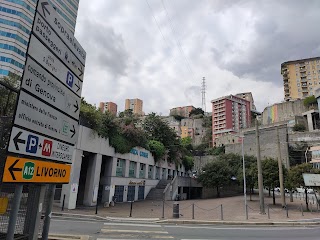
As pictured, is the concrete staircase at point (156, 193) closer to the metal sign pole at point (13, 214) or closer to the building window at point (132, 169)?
the building window at point (132, 169)

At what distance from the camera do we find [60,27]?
558cm

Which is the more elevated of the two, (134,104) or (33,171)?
(134,104)

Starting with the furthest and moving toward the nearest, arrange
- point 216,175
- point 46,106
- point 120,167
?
point 216,175 < point 120,167 < point 46,106

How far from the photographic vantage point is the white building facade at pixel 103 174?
22672 mm

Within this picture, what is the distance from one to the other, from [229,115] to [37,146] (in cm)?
13140

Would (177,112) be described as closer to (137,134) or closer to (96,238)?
(137,134)

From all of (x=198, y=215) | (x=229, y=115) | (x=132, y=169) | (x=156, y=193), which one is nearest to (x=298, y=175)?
(x=198, y=215)

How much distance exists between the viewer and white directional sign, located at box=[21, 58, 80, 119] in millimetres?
4648

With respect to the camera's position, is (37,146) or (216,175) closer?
(37,146)

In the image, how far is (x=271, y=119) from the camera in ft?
350

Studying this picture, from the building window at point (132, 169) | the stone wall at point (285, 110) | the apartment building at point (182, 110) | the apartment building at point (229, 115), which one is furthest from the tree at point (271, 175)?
the apartment building at point (182, 110)

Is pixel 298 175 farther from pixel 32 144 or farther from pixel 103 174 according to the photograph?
pixel 32 144

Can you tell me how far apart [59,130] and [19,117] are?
52.1 inches

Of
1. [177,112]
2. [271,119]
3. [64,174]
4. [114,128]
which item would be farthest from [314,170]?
[177,112]
